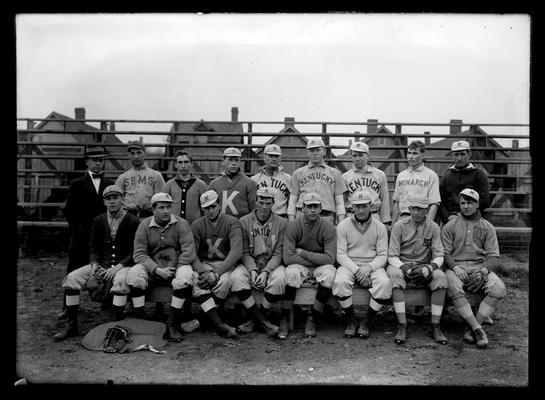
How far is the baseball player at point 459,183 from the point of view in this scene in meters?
5.74

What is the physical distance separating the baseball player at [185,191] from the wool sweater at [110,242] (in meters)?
0.70

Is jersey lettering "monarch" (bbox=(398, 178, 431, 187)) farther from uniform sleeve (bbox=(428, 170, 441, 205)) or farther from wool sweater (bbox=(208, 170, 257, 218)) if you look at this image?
wool sweater (bbox=(208, 170, 257, 218))

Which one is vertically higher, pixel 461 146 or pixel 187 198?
pixel 461 146

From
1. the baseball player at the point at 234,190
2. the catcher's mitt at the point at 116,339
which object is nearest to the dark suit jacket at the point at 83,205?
the baseball player at the point at 234,190

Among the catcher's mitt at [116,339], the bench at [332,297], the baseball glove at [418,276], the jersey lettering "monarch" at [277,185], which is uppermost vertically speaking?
the jersey lettering "monarch" at [277,185]

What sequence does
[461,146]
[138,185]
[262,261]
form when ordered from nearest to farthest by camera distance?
[262,261]
[461,146]
[138,185]

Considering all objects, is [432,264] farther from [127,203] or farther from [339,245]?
[127,203]

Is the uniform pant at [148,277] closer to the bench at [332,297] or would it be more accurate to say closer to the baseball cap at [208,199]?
the bench at [332,297]

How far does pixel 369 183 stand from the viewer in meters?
5.92

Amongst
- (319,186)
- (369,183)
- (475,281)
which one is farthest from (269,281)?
(475,281)

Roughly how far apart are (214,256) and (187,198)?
0.95 m

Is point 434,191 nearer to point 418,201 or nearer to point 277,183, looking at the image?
point 418,201
